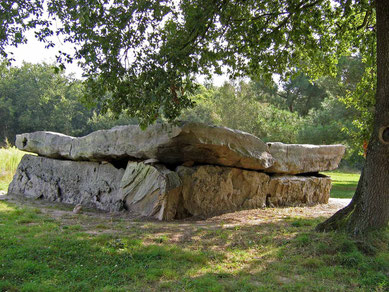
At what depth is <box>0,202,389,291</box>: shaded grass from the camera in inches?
143

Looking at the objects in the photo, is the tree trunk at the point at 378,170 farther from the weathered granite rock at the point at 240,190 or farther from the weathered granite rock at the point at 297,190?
the weathered granite rock at the point at 297,190

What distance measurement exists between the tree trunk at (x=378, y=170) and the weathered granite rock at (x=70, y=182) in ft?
15.8

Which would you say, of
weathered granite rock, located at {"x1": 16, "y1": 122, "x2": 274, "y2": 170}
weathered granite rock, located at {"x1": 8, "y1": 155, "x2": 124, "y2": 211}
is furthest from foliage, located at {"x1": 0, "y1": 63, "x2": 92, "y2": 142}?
weathered granite rock, located at {"x1": 16, "y1": 122, "x2": 274, "y2": 170}

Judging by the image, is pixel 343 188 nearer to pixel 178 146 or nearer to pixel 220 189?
pixel 220 189

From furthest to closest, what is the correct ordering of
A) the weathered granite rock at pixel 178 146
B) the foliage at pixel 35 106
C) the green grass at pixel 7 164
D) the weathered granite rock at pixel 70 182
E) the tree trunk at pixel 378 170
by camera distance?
the foliage at pixel 35 106 → the green grass at pixel 7 164 → the weathered granite rock at pixel 70 182 → the weathered granite rock at pixel 178 146 → the tree trunk at pixel 378 170

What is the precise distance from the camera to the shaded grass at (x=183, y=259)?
3633 mm

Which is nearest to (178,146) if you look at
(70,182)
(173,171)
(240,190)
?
(173,171)

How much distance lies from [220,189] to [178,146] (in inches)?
64.4

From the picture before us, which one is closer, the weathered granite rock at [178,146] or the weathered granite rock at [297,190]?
the weathered granite rock at [178,146]

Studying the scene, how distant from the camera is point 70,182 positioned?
30.6 feet

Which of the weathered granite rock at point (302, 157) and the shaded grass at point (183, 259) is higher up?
the weathered granite rock at point (302, 157)

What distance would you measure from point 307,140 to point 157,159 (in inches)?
417

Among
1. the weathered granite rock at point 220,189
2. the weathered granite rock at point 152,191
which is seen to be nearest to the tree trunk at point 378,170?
the weathered granite rock at point 220,189

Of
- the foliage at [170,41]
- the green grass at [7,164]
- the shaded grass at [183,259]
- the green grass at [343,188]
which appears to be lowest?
the green grass at [7,164]
